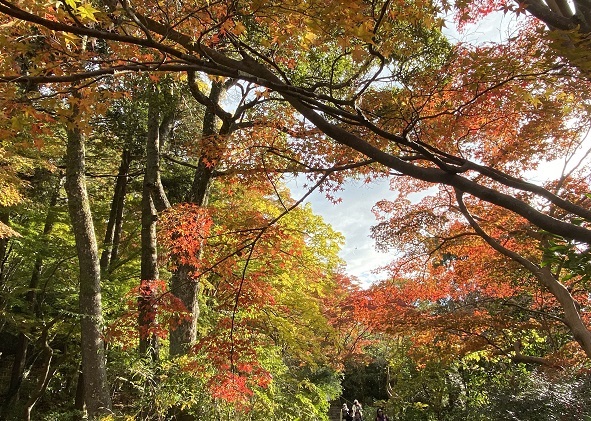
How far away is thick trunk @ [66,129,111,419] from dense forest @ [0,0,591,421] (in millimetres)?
29

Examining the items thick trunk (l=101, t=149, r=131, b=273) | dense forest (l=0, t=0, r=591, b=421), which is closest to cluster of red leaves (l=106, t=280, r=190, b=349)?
dense forest (l=0, t=0, r=591, b=421)

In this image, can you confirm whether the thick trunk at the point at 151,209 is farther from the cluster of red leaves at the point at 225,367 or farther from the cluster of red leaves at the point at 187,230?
the cluster of red leaves at the point at 225,367

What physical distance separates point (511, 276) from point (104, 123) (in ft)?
30.0

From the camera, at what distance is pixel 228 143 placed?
18.4ft

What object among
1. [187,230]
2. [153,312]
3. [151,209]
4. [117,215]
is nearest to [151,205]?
[151,209]

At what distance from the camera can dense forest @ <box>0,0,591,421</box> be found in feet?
9.45

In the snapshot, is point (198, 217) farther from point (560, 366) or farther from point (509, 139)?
point (560, 366)

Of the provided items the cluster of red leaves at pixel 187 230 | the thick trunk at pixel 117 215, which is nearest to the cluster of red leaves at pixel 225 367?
the cluster of red leaves at pixel 187 230

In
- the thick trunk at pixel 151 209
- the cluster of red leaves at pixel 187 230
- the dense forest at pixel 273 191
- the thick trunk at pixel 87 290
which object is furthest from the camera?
the thick trunk at pixel 151 209

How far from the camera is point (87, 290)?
546 centimetres

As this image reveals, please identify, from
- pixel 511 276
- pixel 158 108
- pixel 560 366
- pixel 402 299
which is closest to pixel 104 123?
pixel 158 108

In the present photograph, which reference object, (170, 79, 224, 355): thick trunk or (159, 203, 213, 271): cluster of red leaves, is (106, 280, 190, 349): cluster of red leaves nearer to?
(170, 79, 224, 355): thick trunk

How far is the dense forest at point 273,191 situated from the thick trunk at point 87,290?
3 cm

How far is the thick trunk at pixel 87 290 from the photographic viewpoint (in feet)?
16.7
